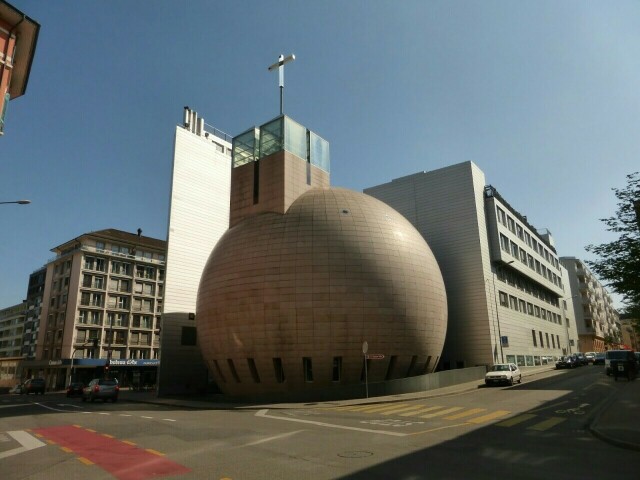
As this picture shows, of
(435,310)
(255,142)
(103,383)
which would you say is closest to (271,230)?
(255,142)

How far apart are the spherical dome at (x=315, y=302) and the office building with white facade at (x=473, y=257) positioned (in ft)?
56.6

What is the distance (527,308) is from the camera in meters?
63.6

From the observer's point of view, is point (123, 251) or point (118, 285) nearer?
point (118, 285)

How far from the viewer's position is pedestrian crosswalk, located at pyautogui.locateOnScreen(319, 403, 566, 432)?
16.2 meters

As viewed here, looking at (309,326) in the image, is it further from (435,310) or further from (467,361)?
(467,361)

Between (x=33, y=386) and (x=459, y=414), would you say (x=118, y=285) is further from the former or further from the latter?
(x=459, y=414)

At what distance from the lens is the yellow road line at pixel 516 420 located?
52.4 ft

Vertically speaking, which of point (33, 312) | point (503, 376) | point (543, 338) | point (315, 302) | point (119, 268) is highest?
point (119, 268)

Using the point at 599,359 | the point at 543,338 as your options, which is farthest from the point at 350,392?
the point at 599,359

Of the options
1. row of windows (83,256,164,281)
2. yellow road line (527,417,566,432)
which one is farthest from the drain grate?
row of windows (83,256,164,281)

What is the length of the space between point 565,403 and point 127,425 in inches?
801

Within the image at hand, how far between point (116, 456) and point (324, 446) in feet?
17.8

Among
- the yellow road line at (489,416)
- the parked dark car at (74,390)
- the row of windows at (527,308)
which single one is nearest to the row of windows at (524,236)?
the row of windows at (527,308)

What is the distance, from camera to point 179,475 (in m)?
9.23
